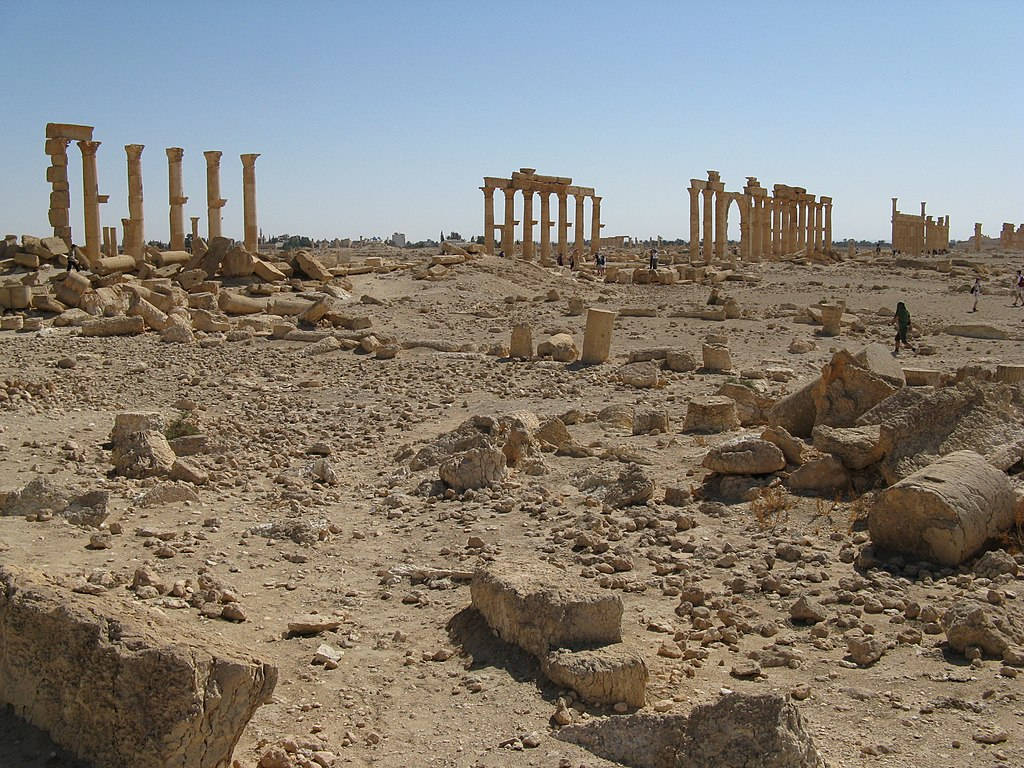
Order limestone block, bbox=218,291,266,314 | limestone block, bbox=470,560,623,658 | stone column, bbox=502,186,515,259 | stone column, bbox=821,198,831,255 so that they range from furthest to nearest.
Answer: stone column, bbox=821,198,831,255 → stone column, bbox=502,186,515,259 → limestone block, bbox=218,291,266,314 → limestone block, bbox=470,560,623,658

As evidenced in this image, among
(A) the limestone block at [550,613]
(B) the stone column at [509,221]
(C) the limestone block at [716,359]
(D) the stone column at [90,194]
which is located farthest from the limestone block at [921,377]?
(B) the stone column at [509,221]

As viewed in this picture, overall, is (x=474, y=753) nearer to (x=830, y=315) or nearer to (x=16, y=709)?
(x=16, y=709)

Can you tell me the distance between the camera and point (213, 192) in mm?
33031

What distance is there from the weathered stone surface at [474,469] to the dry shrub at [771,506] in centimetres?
237

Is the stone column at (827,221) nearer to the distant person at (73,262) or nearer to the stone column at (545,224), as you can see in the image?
the stone column at (545,224)

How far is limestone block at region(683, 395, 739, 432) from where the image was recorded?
11062mm

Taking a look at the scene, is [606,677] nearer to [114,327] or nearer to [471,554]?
[471,554]

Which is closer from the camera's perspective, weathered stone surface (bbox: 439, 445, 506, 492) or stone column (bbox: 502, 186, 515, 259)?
weathered stone surface (bbox: 439, 445, 506, 492)

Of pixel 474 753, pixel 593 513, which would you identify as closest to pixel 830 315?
pixel 593 513

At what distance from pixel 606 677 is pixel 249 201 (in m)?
31.8

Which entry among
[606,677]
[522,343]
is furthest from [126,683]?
[522,343]

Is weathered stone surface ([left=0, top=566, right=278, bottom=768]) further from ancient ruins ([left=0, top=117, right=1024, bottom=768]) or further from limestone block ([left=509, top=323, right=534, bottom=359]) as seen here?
limestone block ([left=509, top=323, right=534, bottom=359])

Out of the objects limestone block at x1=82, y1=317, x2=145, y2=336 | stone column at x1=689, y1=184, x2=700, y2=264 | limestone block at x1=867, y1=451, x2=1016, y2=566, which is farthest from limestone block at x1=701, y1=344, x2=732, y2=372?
stone column at x1=689, y1=184, x2=700, y2=264

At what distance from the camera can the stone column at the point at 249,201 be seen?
111 ft
